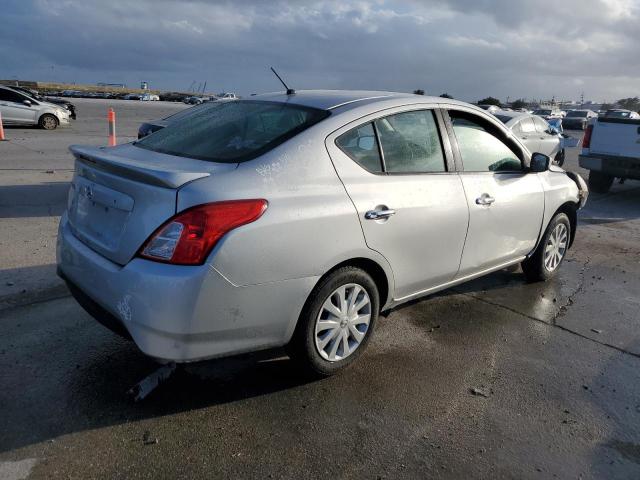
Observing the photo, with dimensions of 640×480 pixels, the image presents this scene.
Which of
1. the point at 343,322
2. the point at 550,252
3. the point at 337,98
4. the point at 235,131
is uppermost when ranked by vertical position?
the point at 337,98

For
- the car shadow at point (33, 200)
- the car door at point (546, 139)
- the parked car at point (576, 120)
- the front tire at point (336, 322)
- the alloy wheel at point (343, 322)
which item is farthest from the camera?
the parked car at point (576, 120)

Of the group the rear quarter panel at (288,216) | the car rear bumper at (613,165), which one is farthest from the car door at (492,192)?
the car rear bumper at (613,165)

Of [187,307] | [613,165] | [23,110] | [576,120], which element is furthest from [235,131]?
[576,120]

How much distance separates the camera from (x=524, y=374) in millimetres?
3586

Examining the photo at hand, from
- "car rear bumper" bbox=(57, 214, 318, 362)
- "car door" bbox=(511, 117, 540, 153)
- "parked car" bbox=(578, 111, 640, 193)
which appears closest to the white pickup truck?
"parked car" bbox=(578, 111, 640, 193)

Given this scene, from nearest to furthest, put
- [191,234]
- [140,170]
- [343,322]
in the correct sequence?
[191,234], [140,170], [343,322]

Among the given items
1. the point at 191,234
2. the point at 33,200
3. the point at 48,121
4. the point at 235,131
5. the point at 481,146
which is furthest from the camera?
the point at 48,121

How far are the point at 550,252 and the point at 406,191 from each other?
8.29ft

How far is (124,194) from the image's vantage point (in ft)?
9.31

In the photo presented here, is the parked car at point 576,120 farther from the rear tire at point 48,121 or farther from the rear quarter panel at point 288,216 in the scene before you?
the rear quarter panel at point 288,216

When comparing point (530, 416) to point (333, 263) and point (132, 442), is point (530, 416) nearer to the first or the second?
point (333, 263)

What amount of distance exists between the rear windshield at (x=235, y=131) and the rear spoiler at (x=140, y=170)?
0.31 m

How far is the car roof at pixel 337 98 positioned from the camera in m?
3.49

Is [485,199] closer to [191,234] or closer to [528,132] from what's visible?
[191,234]
